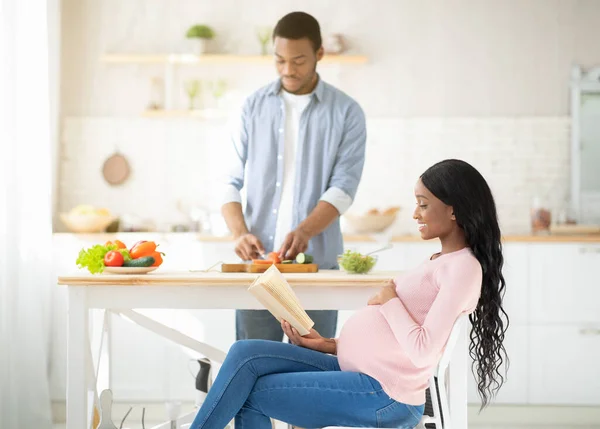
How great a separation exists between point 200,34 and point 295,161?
2207 millimetres

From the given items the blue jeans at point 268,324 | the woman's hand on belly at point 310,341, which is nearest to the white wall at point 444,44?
the blue jeans at point 268,324

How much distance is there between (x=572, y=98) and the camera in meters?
5.18

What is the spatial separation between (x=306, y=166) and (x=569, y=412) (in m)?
2.23

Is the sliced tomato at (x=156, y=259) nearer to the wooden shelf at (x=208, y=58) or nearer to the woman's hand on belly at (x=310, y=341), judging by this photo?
the woman's hand on belly at (x=310, y=341)

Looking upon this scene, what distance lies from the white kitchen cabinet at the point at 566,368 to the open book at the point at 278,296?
8.44 feet

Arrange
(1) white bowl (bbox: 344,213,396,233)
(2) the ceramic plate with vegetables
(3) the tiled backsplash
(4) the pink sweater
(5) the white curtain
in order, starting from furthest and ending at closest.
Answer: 1. (3) the tiled backsplash
2. (1) white bowl (bbox: 344,213,396,233)
3. (5) the white curtain
4. (2) the ceramic plate with vegetables
5. (4) the pink sweater

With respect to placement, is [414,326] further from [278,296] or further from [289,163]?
[289,163]

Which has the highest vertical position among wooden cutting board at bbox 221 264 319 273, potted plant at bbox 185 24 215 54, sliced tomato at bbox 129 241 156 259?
potted plant at bbox 185 24 215 54

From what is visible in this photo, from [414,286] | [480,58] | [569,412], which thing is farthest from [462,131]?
[414,286]

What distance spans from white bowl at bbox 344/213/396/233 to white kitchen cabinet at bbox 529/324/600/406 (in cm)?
102

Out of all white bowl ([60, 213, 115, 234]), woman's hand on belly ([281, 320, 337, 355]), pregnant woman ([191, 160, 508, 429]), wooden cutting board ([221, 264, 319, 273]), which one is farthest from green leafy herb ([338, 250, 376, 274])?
white bowl ([60, 213, 115, 234])

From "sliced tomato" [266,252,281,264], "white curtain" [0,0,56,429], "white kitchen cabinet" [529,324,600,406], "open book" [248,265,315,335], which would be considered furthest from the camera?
"white kitchen cabinet" [529,324,600,406]

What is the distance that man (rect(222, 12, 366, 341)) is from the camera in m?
3.09

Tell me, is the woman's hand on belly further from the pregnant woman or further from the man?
the man
